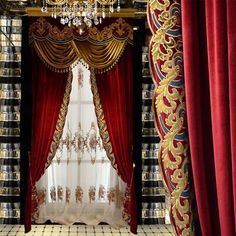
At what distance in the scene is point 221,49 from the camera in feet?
2.76

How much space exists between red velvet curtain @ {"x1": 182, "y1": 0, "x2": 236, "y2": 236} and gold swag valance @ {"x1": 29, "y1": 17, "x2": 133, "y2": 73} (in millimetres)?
3651

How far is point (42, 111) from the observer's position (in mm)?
4641

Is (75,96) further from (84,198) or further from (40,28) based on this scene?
(84,198)

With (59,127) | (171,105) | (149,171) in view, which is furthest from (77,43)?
(171,105)

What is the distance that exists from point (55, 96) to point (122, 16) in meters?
1.22

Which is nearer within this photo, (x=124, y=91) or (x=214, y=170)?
(x=214, y=170)

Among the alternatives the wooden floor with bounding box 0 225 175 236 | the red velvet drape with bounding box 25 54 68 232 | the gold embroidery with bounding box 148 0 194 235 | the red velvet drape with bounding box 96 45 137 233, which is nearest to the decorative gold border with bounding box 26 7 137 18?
the red velvet drape with bounding box 96 45 137 233

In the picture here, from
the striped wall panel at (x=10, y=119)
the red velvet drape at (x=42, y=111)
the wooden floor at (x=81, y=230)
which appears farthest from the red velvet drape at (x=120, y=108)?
the striped wall panel at (x=10, y=119)

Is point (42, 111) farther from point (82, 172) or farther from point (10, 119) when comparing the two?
point (82, 172)

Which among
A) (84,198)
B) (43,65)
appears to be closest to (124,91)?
(43,65)

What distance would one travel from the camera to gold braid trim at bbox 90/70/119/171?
15.3 ft

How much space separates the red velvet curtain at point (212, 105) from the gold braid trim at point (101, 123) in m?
3.76

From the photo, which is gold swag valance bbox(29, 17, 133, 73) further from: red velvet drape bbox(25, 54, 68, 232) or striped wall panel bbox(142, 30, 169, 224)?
striped wall panel bbox(142, 30, 169, 224)

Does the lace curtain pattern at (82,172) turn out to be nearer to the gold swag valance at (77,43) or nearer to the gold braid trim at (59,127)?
the gold braid trim at (59,127)
